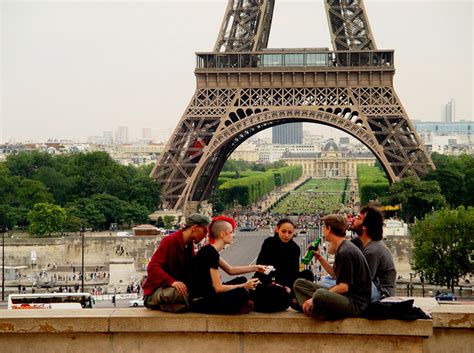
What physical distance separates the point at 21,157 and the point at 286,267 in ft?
233

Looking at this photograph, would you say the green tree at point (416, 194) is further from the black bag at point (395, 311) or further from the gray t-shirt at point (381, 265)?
the black bag at point (395, 311)

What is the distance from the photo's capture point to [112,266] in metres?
47.1

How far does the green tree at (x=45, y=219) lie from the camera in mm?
58375

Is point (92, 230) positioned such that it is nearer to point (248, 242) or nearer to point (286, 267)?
point (248, 242)

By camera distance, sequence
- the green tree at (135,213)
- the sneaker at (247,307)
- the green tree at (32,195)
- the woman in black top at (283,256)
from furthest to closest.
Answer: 1. the green tree at (32,195)
2. the green tree at (135,213)
3. the woman in black top at (283,256)
4. the sneaker at (247,307)

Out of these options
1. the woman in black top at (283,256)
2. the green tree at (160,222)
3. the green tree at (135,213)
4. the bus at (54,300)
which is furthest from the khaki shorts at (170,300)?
the green tree at (135,213)

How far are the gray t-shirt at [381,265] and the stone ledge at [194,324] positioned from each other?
130cm

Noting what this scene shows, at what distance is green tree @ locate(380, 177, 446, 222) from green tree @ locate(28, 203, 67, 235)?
55.1 ft

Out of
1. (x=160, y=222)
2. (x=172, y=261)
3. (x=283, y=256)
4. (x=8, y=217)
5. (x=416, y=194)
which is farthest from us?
(x=8, y=217)

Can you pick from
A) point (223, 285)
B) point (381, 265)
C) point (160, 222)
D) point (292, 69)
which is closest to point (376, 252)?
point (381, 265)

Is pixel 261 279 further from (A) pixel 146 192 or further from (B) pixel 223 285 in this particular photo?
(A) pixel 146 192

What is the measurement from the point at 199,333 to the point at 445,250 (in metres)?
33.6

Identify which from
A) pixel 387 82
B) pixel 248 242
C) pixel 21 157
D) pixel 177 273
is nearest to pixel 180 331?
pixel 177 273

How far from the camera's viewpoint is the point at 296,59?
60.7m
